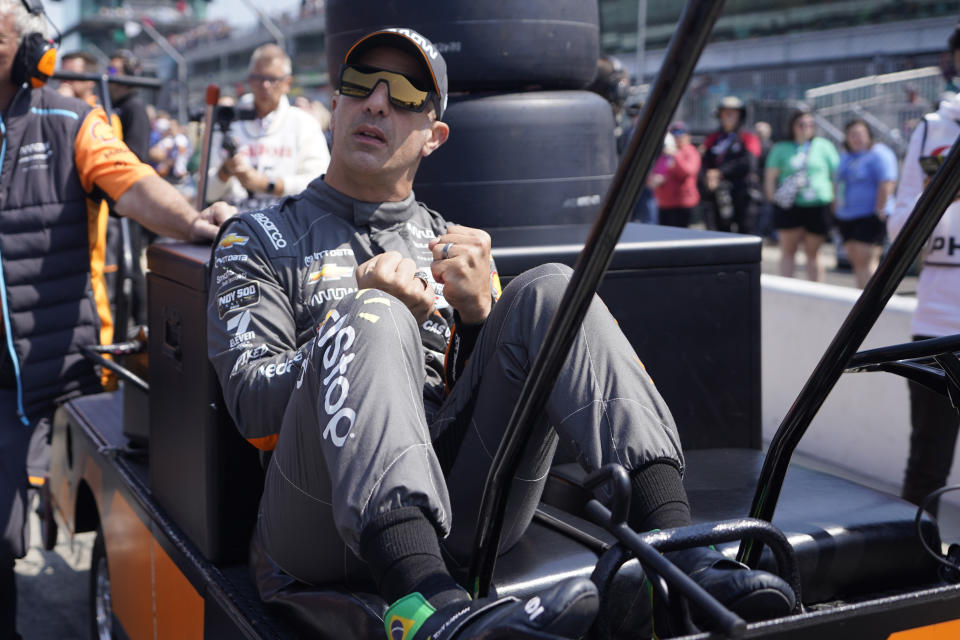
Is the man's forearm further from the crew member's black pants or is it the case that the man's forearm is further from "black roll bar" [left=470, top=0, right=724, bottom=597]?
the crew member's black pants

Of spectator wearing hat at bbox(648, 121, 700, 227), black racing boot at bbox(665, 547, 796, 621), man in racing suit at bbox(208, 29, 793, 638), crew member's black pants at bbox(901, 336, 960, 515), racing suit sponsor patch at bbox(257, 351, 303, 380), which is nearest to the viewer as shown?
black racing boot at bbox(665, 547, 796, 621)

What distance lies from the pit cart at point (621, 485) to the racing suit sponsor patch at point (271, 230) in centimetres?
20

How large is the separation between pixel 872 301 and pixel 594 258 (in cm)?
55

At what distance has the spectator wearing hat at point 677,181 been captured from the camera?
10781 millimetres

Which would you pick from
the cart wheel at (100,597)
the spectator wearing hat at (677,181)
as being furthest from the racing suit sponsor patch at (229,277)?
the spectator wearing hat at (677,181)

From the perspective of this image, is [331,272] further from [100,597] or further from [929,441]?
[929,441]

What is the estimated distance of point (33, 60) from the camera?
9.23 feet

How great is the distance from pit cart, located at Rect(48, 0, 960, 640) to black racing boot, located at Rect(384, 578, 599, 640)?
96 millimetres

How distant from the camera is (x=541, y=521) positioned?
223 centimetres

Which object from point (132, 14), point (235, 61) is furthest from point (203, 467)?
point (132, 14)

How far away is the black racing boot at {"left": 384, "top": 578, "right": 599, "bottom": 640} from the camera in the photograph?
1.33m

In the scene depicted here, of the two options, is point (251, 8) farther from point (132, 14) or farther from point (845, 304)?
point (132, 14)

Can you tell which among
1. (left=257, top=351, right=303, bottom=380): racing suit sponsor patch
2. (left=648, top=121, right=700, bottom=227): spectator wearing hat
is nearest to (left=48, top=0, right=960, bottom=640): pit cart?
(left=257, top=351, right=303, bottom=380): racing suit sponsor patch

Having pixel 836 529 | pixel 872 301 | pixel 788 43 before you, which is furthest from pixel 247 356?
pixel 788 43
